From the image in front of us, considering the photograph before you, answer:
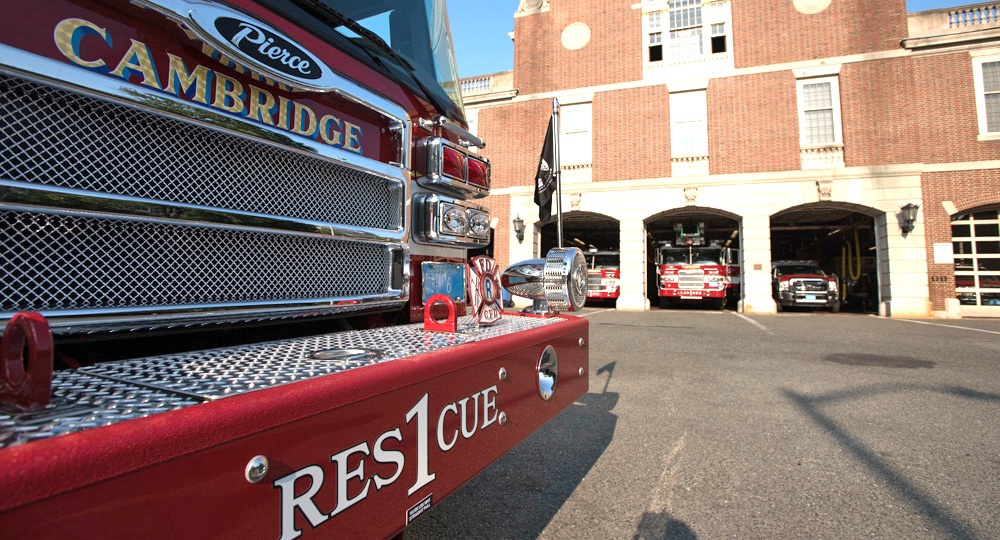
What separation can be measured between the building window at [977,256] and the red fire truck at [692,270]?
583cm

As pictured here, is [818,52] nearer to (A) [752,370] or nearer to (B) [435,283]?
(A) [752,370]

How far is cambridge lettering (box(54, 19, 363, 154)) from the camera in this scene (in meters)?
0.87

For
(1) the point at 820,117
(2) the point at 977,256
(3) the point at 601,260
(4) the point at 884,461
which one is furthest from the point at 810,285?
(4) the point at 884,461

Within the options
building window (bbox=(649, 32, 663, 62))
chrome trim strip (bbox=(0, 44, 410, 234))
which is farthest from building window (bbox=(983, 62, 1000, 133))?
A: chrome trim strip (bbox=(0, 44, 410, 234))

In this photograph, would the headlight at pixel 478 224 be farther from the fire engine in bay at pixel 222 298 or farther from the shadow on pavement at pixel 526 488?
the shadow on pavement at pixel 526 488

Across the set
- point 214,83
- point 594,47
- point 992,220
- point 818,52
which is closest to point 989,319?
point 992,220

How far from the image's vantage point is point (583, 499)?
235 centimetres

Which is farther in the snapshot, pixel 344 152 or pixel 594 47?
pixel 594 47

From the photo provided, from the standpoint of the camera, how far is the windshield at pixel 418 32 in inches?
81.9

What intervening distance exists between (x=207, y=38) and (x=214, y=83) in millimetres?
97

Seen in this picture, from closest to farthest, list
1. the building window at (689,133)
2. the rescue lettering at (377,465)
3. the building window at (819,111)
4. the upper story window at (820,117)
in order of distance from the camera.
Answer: the rescue lettering at (377,465)
the upper story window at (820,117)
the building window at (819,111)
the building window at (689,133)

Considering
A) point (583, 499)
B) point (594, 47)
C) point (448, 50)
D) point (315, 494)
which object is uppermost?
point (594, 47)

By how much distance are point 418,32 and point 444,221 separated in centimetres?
106

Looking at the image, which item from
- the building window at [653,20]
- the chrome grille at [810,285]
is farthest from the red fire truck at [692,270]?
the building window at [653,20]
